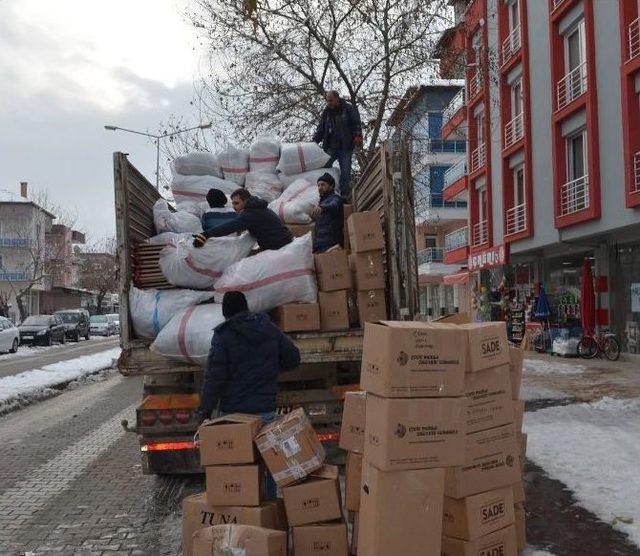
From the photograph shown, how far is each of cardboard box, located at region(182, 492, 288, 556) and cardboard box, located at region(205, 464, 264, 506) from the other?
0.04 m

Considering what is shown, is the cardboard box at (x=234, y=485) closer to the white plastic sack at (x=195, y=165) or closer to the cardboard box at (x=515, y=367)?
the cardboard box at (x=515, y=367)

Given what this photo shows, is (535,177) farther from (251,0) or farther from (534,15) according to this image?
(251,0)

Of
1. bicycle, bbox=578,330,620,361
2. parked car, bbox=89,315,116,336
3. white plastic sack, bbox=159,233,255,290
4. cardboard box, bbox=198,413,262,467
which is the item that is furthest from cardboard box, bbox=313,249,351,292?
parked car, bbox=89,315,116,336

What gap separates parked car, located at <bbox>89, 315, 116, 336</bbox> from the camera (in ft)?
155

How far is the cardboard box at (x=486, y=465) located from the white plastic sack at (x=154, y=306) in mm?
2895

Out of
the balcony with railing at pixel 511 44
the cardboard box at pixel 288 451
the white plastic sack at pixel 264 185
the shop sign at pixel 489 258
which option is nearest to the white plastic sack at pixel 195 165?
the white plastic sack at pixel 264 185

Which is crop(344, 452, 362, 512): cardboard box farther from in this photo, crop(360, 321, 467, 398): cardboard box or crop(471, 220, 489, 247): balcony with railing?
crop(471, 220, 489, 247): balcony with railing

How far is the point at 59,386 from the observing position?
1530cm

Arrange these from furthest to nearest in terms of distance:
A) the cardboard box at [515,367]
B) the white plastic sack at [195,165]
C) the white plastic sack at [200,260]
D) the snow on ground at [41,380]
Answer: the snow on ground at [41,380] → the white plastic sack at [195,165] → the white plastic sack at [200,260] → the cardboard box at [515,367]

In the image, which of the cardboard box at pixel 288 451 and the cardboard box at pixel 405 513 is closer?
the cardboard box at pixel 405 513

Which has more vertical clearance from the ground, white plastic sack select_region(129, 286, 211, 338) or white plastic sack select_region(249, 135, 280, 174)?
white plastic sack select_region(249, 135, 280, 174)

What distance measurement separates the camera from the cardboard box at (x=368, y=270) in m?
5.72

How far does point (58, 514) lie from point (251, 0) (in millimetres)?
4334

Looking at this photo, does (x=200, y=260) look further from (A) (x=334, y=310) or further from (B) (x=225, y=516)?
(B) (x=225, y=516)
